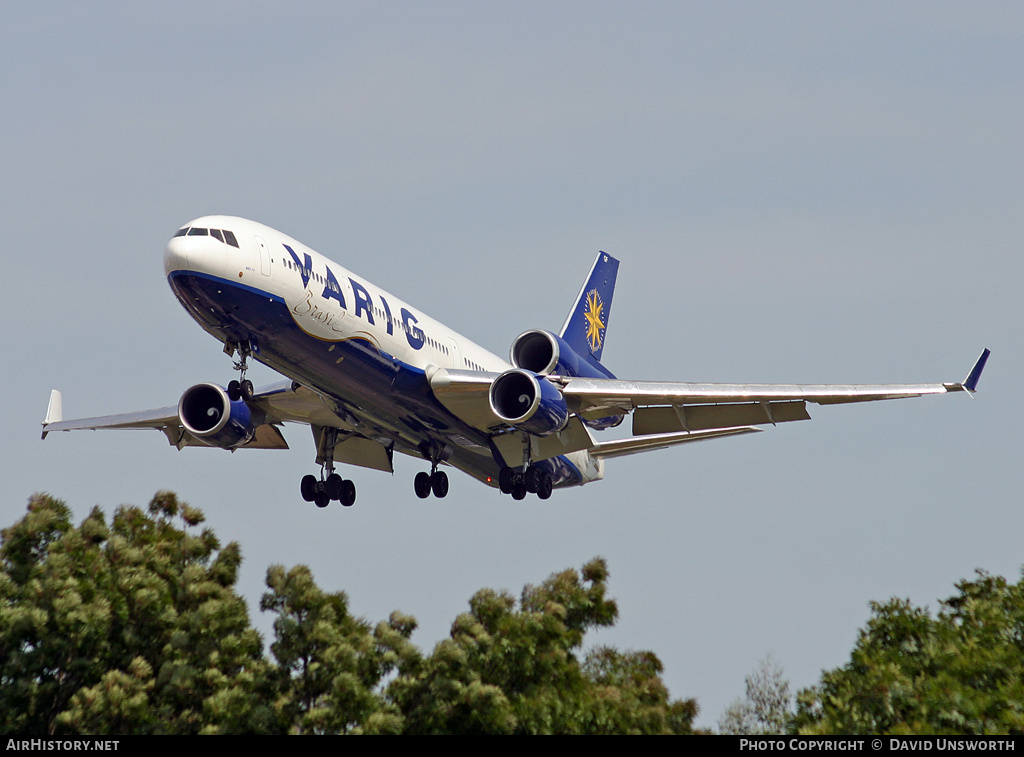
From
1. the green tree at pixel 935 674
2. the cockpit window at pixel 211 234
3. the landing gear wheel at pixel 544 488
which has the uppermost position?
the cockpit window at pixel 211 234

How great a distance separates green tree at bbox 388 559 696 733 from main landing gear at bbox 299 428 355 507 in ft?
31.0

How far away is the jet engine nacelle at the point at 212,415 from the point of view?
3603 centimetres

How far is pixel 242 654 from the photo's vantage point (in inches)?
1292

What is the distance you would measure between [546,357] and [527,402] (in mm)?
3270

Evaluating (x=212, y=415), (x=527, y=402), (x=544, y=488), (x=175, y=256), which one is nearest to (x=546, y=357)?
(x=527, y=402)

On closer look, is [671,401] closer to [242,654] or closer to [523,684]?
[523,684]

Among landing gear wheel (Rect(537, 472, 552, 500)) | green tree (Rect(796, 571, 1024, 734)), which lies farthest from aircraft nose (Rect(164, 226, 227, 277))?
green tree (Rect(796, 571, 1024, 734))

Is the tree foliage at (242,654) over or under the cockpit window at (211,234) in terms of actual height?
under

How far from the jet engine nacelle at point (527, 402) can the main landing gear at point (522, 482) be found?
→ 3.56 metres

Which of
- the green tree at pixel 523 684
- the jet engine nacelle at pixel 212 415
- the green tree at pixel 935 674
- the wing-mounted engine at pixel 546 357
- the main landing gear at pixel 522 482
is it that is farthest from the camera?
the main landing gear at pixel 522 482

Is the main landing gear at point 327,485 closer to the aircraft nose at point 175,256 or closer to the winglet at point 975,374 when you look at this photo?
the aircraft nose at point 175,256

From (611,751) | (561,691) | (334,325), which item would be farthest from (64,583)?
(611,751)

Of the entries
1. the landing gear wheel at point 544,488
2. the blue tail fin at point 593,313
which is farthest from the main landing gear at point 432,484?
the blue tail fin at point 593,313

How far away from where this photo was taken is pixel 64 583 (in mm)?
35656
